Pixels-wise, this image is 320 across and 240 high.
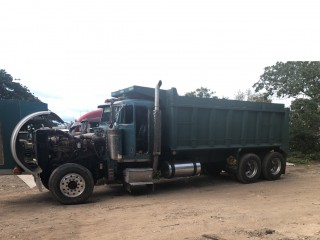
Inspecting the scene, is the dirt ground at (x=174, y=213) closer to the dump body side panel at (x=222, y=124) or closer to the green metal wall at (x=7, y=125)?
the green metal wall at (x=7, y=125)

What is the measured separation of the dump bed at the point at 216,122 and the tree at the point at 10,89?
2023 cm

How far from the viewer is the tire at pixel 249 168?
34.8ft

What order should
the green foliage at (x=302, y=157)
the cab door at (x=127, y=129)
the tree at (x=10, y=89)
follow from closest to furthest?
1. the cab door at (x=127, y=129)
2. the green foliage at (x=302, y=157)
3. the tree at (x=10, y=89)

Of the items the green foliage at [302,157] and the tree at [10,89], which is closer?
the green foliage at [302,157]

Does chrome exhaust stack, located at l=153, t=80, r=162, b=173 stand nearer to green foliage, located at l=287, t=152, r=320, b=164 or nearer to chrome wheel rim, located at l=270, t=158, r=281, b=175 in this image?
chrome wheel rim, located at l=270, t=158, r=281, b=175

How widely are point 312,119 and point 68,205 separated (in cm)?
1363

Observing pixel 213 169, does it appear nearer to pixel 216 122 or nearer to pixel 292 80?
pixel 216 122

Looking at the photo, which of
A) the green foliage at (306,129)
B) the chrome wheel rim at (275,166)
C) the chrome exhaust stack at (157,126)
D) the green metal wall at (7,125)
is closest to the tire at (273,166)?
the chrome wheel rim at (275,166)

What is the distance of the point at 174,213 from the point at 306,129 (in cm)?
1263

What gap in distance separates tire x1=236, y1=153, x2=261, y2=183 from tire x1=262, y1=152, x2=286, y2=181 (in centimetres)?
24

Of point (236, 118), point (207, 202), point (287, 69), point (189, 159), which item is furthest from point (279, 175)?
Result: point (287, 69)

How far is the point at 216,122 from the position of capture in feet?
33.0

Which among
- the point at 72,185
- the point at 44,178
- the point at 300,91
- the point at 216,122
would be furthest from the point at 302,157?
the point at 44,178

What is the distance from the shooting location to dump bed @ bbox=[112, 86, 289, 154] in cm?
930
